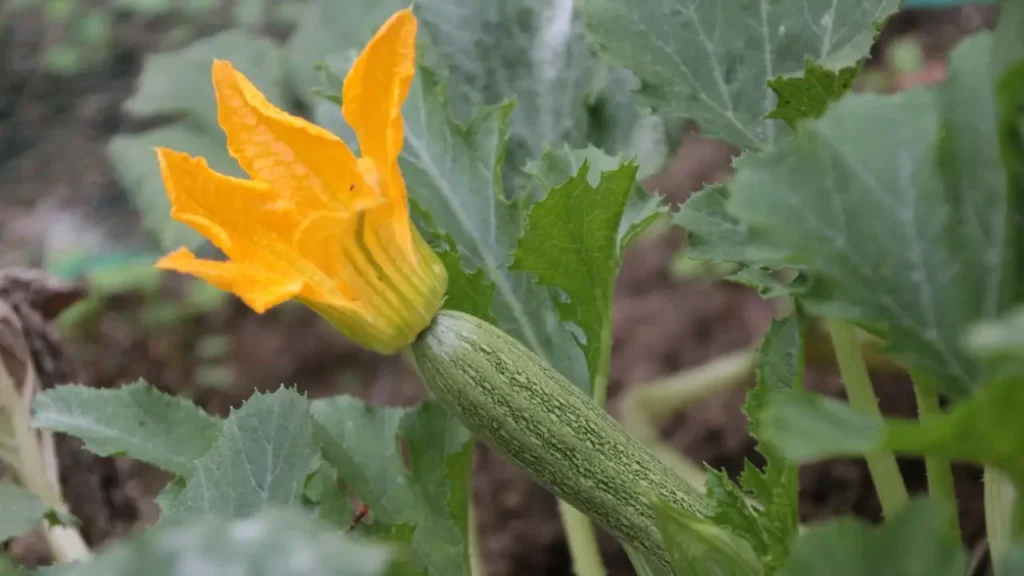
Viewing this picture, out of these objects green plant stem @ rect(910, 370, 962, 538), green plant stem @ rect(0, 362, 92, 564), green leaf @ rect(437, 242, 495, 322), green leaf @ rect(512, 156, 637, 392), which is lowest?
green plant stem @ rect(0, 362, 92, 564)

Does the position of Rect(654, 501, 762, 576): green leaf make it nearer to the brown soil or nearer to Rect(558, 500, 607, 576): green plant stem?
Rect(558, 500, 607, 576): green plant stem

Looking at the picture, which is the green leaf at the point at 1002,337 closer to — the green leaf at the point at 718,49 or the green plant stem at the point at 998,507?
the green plant stem at the point at 998,507

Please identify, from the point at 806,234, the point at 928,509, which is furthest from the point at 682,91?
the point at 928,509

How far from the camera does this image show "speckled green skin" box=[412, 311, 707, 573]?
32.0 inches

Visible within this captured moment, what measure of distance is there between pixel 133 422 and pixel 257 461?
0.25m

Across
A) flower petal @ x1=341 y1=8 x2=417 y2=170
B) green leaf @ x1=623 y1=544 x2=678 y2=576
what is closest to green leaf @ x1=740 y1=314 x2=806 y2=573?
green leaf @ x1=623 y1=544 x2=678 y2=576

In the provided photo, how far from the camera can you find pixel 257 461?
0.76 meters

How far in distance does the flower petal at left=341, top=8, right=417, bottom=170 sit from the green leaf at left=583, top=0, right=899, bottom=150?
0.99 ft

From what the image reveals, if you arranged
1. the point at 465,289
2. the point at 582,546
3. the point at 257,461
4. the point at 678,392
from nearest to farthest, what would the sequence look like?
1. the point at 257,461
2. the point at 465,289
3. the point at 582,546
4. the point at 678,392

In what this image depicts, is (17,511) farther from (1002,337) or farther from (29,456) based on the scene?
(1002,337)

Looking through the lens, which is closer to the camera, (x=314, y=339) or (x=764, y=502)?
(x=764, y=502)

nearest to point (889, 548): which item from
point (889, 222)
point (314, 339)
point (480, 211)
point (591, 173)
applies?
point (889, 222)

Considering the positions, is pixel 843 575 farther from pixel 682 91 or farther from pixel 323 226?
pixel 682 91

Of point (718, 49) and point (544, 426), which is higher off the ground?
point (718, 49)
